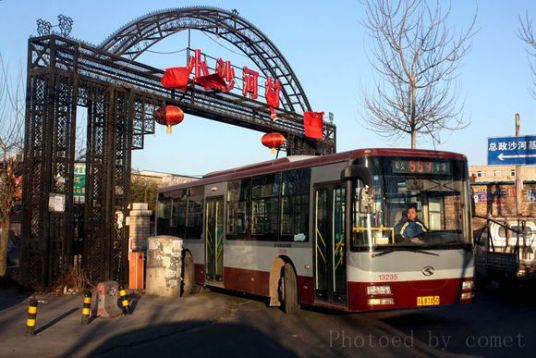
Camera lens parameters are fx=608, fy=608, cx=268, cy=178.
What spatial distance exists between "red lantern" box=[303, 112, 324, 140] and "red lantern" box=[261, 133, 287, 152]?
6.40ft

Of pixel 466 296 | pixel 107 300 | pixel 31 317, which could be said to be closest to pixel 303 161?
pixel 466 296

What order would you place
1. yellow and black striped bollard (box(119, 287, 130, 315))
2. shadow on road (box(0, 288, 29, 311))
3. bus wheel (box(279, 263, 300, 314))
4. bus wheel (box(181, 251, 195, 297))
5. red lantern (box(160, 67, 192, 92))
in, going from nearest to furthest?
bus wheel (box(279, 263, 300, 314)), yellow and black striped bollard (box(119, 287, 130, 315)), shadow on road (box(0, 288, 29, 311)), bus wheel (box(181, 251, 195, 297)), red lantern (box(160, 67, 192, 92))

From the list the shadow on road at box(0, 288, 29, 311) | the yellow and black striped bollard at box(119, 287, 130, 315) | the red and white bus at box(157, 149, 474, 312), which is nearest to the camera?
the red and white bus at box(157, 149, 474, 312)

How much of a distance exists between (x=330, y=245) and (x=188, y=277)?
296 inches

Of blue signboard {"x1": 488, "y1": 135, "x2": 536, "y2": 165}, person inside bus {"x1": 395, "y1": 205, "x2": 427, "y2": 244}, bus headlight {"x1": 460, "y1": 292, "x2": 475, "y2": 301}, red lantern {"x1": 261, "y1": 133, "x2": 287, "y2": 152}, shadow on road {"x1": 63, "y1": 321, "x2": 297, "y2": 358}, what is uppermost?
red lantern {"x1": 261, "y1": 133, "x2": 287, "y2": 152}

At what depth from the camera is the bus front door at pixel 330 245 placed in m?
10.9

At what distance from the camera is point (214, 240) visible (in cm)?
1623

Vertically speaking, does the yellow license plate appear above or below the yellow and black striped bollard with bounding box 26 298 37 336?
above

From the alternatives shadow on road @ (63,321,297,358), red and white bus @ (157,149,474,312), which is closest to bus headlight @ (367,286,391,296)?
red and white bus @ (157,149,474,312)

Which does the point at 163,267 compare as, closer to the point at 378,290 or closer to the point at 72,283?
the point at 72,283

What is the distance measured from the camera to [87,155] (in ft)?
57.0

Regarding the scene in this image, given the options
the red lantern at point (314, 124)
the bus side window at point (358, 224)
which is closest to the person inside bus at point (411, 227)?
the bus side window at point (358, 224)

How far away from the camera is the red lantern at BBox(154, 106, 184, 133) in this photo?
18.9 m

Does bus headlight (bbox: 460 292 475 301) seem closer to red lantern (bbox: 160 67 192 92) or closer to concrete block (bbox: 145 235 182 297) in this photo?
concrete block (bbox: 145 235 182 297)
